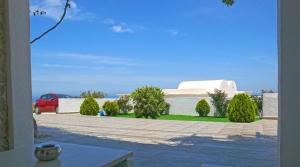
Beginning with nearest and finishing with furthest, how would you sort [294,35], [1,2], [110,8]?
[294,35] < [1,2] < [110,8]

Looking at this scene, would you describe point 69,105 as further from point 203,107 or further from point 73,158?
point 73,158

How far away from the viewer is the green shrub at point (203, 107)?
13.8 m

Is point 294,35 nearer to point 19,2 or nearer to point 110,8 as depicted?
point 19,2

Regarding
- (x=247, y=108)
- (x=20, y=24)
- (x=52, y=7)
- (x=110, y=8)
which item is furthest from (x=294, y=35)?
(x=110, y=8)

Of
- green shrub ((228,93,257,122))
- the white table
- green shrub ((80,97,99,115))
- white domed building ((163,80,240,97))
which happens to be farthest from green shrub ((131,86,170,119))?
the white table

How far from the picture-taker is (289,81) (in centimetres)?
241

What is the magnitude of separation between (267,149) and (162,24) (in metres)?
19.3

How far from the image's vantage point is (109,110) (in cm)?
1526

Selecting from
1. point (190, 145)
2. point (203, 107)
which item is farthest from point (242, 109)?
point (190, 145)

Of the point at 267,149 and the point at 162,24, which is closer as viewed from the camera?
the point at 267,149

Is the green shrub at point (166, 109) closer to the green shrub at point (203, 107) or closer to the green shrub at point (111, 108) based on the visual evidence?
the green shrub at point (203, 107)

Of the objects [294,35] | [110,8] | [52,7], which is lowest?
[294,35]

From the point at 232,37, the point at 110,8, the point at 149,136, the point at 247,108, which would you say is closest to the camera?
the point at 149,136

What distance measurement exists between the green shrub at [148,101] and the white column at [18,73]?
404 inches
